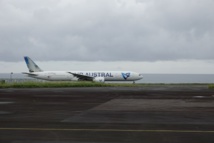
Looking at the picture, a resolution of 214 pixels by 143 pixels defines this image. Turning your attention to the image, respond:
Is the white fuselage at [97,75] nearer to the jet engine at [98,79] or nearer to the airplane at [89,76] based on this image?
the airplane at [89,76]

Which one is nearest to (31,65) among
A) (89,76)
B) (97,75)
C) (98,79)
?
(89,76)

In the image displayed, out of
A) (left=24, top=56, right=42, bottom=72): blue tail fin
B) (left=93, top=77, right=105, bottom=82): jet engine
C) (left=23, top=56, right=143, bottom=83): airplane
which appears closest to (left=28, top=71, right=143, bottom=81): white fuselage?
(left=23, top=56, right=143, bottom=83): airplane

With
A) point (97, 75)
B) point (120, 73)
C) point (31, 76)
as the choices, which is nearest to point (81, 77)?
point (97, 75)

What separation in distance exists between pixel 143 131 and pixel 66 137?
2647 mm

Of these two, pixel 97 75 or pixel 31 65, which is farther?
pixel 31 65

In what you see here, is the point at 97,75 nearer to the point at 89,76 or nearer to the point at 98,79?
the point at 89,76

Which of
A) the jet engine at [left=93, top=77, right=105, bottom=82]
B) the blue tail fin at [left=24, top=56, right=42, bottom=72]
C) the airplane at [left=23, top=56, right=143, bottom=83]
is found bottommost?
the jet engine at [left=93, top=77, right=105, bottom=82]

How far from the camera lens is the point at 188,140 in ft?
32.0

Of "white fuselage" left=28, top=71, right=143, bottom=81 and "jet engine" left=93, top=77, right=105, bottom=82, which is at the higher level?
"white fuselage" left=28, top=71, right=143, bottom=81

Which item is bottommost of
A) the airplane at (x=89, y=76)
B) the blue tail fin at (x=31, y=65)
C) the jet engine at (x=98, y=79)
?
the jet engine at (x=98, y=79)

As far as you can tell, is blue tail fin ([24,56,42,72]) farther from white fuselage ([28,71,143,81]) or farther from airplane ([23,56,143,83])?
white fuselage ([28,71,143,81])

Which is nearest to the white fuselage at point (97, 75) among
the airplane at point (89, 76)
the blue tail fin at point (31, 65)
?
the airplane at point (89, 76)

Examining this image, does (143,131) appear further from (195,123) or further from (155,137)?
(195,123)

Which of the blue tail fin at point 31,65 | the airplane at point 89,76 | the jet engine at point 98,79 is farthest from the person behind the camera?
the blue tail fin at point 31,65
